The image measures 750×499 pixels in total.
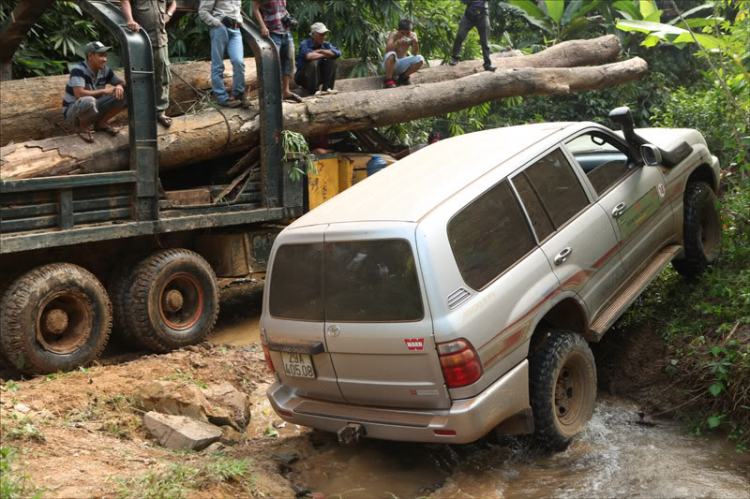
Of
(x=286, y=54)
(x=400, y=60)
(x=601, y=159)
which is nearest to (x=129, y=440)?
(x=601, y=159)

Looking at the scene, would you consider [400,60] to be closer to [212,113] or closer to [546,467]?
[212,113]

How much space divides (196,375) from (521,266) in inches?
129

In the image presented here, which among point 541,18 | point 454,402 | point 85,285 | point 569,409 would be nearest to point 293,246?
point 454,402

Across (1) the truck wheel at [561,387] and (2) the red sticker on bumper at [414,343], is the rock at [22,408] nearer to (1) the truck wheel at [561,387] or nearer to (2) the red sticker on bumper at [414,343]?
(2) the red sticker on bumper at [414,343]

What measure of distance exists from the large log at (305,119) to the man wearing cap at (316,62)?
1.88 ft

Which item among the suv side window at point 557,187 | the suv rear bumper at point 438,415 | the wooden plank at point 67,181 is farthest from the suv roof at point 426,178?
the wooden plank at point 67,181

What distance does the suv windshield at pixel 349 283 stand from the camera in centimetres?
423

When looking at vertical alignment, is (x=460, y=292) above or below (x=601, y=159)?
below

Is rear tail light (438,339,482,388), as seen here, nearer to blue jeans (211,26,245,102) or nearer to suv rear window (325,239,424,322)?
suv rear window (325,239,424,322)

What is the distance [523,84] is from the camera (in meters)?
11.6

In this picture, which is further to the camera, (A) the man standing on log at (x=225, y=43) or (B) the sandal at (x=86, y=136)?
(A) the man standing on log at (x=225, y=43)

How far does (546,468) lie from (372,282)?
1.57 meters

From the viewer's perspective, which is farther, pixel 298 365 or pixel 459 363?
pixel 298 365

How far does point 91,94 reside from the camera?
22.4ft
